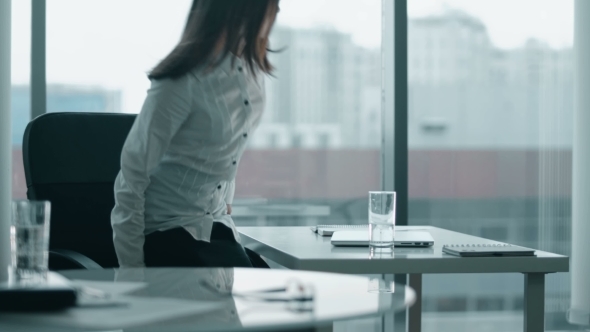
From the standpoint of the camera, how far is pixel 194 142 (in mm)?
1879

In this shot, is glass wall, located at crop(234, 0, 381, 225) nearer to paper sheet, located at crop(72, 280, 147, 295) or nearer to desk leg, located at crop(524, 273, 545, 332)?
desk leg, located at crop(524, 273, 545, 332)

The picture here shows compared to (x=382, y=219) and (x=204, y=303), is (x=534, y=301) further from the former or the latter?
(x=204, y=303)

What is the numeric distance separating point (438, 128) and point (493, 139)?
0.88 feet

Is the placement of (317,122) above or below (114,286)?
above

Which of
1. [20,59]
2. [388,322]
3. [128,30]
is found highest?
[128,30]

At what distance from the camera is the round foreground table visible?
2.50ft

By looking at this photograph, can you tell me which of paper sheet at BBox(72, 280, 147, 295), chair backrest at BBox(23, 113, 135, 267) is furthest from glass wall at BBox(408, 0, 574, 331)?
paper sheet at BBox(72, 280, 147, 295)

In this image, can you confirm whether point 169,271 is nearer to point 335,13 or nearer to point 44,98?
point 44,98

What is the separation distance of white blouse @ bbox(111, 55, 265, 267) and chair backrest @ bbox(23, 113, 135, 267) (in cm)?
45

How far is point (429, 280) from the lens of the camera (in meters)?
3.47

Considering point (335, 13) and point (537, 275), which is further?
point (335, 13)

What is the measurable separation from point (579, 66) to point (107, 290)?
9.55ft

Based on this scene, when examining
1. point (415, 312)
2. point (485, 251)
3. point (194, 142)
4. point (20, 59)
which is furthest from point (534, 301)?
point (20, 59)

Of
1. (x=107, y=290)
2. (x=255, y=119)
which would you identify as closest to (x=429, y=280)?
(x=255, y=119)
